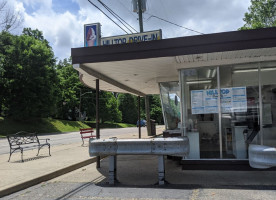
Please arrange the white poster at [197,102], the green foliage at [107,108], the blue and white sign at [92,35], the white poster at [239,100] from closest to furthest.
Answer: the white poster at [239,100], the white poster at [197,102], the blue and white sign at [92,35], the green foliage at [107,108]

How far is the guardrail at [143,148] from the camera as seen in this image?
603cm

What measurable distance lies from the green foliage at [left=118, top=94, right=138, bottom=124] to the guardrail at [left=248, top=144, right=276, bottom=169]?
6458 centimetres

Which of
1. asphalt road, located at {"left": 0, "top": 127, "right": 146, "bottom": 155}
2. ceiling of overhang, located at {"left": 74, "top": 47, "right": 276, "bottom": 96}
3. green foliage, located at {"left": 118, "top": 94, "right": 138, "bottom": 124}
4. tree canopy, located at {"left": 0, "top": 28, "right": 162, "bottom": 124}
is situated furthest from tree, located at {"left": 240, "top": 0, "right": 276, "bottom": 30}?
green foliage, located at {"left": 118, "top": 94, "right": 138, "bottom": 124}

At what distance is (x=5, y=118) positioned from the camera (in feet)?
112

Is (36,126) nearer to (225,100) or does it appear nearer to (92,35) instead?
(92,35)

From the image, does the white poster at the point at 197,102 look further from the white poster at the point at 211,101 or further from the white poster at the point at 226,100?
the white poster at the point at 226,100

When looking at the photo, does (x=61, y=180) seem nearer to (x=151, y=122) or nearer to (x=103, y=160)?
(x=103, y=160)

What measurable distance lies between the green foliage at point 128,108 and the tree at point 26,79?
3544cm

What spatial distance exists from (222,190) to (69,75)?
4917 centimetres

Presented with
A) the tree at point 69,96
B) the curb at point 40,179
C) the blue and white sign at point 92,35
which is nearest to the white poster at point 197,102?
the curb at point 40,179

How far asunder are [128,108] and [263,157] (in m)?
65.9

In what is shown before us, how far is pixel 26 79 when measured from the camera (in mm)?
33375

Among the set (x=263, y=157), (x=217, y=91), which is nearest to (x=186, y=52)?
(x=217, y=91)

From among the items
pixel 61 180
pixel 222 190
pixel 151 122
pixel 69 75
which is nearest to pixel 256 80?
pixel 222 190
